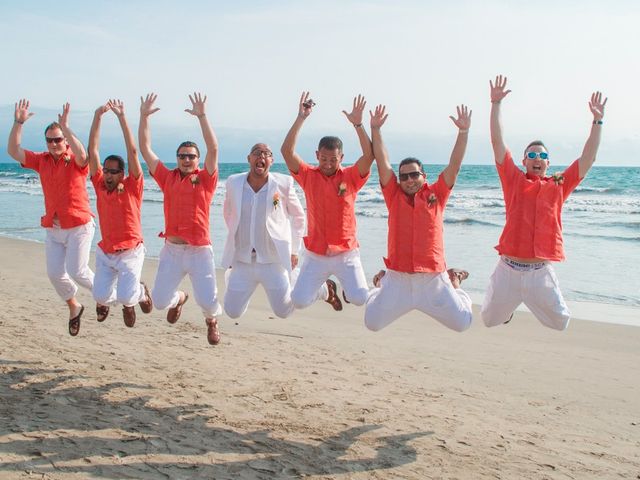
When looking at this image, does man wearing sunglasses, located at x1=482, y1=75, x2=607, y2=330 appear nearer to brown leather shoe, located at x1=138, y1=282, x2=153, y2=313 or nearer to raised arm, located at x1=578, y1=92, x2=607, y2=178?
raised arm, located at x1=578, y1=92, x2=607, y2=178

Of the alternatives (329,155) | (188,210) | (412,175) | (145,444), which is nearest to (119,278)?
(188,210)

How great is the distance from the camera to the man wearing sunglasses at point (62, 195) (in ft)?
30.6

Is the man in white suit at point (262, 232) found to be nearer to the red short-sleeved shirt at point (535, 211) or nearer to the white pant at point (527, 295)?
the white pant at point (527, 295)

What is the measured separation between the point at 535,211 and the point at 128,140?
4722 mm

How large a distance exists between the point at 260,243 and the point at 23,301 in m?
6.91

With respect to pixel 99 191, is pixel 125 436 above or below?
below

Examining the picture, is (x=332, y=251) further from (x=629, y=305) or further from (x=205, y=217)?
(x=629, y=305)

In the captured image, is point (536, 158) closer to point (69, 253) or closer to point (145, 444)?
point (145, 444)

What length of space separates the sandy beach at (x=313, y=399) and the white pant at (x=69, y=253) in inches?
48.1

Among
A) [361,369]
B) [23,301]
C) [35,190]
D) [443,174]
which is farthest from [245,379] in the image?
[35,190]

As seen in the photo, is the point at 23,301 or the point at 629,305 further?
the point at 629,305

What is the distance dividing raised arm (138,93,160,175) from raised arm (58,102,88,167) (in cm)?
81

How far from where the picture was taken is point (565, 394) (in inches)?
380

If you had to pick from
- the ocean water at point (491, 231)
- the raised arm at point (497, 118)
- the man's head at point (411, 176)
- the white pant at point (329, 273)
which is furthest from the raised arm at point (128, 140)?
the ocean water at point (491, 231)
